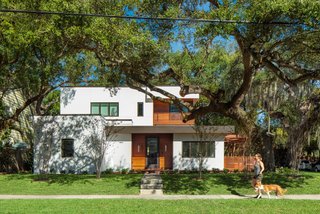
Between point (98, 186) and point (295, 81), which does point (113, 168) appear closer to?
point (98, 186)

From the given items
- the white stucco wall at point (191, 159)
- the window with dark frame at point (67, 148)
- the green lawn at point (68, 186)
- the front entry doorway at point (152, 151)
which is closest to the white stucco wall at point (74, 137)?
the window with dark frame at point (67, 148)

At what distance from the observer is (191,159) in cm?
2912

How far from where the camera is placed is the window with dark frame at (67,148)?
25984 millimetres

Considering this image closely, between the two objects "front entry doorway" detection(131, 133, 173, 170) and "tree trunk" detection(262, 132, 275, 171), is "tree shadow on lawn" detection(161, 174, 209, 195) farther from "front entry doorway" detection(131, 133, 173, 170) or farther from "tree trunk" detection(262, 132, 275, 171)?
"front entry doorway" detection(131, 133, 173, 170)

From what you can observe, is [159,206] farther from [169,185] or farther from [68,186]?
[68,186]

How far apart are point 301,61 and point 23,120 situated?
26.5 metres

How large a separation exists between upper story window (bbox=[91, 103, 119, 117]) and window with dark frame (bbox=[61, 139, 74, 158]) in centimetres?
528

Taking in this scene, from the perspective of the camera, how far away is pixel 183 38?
15102mm

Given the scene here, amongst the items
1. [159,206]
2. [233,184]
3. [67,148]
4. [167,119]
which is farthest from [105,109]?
[159,206]

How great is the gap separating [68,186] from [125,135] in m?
12.7

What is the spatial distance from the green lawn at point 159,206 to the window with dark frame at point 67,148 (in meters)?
12.7

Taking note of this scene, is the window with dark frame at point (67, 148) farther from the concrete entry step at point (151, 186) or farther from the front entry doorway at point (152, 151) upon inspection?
the concrete entry step at point (151, 186)

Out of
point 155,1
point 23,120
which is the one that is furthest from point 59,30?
point 23,120

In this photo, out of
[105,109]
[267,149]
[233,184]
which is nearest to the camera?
[233,184]
